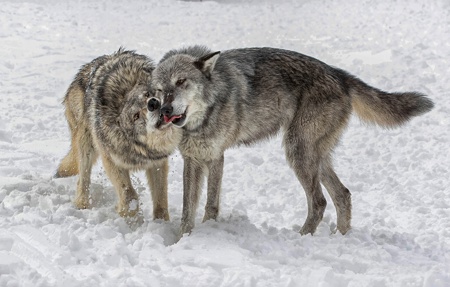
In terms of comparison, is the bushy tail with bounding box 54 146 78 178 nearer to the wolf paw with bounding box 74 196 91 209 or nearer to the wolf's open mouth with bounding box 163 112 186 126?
the wolf paw with bounding box 74 196 91 209

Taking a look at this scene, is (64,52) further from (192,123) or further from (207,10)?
(192,123)

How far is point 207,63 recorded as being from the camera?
19.4 ft

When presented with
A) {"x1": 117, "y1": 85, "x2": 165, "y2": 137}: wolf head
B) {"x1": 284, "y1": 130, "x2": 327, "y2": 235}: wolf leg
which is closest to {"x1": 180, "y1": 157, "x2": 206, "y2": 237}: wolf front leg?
{"x1": 117, "y1": 85, "x2": 165, "y2": 137}: wolf head

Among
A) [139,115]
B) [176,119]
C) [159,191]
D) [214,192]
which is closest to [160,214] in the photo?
[159,191]

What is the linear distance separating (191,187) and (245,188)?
6.94ft

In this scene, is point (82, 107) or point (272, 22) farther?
point (272, 22)

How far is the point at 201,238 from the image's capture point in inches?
216

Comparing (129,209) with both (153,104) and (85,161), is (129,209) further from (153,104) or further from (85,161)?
(153,104)

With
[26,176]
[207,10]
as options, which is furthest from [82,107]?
[207,10]

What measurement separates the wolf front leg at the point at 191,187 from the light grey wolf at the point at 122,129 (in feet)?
0.91

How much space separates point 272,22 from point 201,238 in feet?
50.3

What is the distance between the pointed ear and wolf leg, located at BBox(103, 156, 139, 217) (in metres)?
1.34

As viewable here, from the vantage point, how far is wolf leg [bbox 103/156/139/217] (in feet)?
20.6

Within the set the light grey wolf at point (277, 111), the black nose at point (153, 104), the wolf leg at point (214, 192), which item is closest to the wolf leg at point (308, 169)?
the light grey wolf at point (277, 111)
